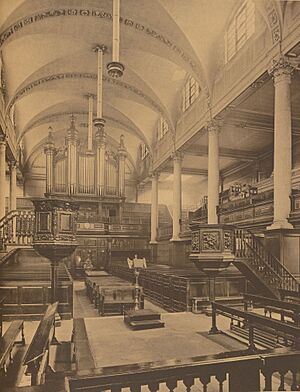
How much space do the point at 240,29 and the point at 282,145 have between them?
440 centimetres

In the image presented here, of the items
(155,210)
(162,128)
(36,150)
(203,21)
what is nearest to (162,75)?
(203,21)

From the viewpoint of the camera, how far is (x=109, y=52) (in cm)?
1409

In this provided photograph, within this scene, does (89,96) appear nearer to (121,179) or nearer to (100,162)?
(100,162)

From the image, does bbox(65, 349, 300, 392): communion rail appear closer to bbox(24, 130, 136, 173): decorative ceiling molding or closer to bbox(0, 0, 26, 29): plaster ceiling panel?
bbox(0, 0, 26, 29): plaster ceiling panel

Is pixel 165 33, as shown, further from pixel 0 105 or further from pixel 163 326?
pixel 163 326

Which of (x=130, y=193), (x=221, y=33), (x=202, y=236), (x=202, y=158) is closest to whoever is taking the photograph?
(x=202, y=236)

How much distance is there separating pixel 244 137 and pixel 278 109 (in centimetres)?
717

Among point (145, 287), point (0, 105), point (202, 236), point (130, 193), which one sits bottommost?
point (145, 287)

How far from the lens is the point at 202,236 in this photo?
26.0ft

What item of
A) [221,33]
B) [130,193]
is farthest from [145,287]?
[130,193]

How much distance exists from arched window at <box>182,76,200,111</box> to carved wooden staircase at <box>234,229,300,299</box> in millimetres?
7901

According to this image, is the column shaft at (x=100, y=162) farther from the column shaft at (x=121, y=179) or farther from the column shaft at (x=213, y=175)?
the column shaft at (x=213, y=175)

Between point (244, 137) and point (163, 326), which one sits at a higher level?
point (244, 137)

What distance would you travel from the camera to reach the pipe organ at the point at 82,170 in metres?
22.4
